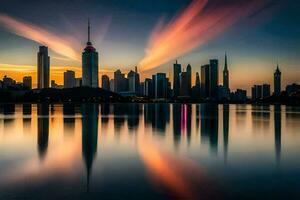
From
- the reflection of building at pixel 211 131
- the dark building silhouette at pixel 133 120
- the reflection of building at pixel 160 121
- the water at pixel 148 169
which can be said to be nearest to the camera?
the water at pixel 148 169

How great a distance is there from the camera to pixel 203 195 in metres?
11.4

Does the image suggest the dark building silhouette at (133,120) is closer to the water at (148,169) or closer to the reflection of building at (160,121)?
the reflection of building at (160,121)

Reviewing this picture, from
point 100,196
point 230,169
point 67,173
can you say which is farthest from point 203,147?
point 100,196

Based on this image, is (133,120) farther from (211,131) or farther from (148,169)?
(148,169)

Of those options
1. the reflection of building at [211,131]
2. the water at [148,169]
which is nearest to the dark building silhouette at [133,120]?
the reflection of building at [211,131]

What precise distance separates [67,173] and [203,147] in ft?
39.0

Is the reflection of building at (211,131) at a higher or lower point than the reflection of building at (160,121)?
lower

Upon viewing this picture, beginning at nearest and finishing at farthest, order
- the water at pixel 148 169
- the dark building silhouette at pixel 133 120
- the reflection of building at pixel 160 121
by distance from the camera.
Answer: the water at pixel 148 169
the reflection of building at pixel 160 121
the dark building silhouette at pixel 133 120

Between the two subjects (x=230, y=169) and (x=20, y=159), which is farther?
(x=20, y=159)

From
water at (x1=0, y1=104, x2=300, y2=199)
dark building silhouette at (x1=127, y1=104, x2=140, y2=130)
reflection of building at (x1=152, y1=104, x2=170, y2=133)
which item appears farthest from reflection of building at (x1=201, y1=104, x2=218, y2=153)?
dark building silhouette at (x1=127, y1=104, x2=140, y2=130)

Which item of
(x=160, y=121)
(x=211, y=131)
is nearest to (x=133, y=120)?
(x=160, y=121)

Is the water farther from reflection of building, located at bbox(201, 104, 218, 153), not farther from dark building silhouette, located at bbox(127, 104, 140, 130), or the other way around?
dark building silhouette, located at bbox(127, 104, 140, 130)

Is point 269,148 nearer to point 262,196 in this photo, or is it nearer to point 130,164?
point 130,164

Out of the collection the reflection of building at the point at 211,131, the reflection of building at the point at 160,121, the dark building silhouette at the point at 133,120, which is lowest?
the reflection of building at the point at 211,131
